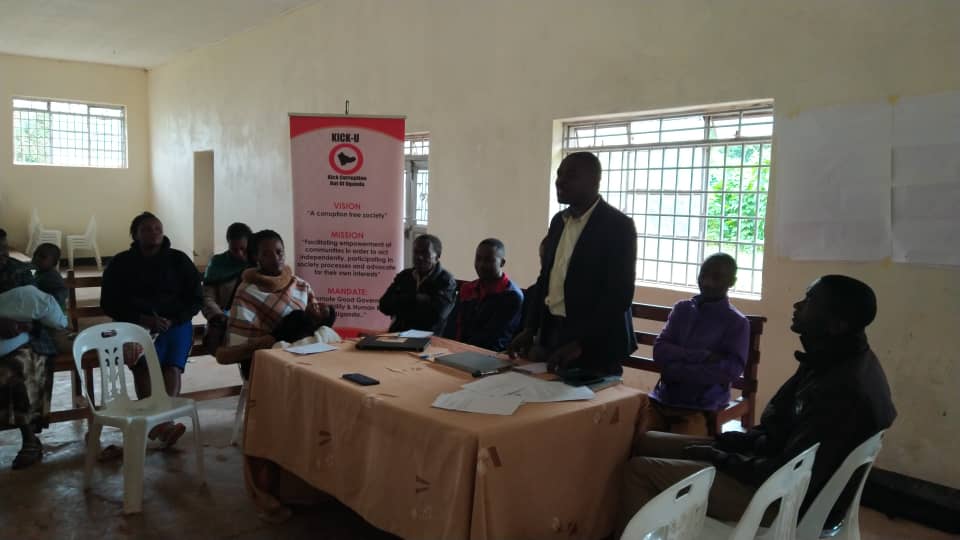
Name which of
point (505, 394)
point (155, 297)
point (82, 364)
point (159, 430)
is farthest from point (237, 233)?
point (505, 394)

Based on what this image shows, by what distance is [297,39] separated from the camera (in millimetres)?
7707

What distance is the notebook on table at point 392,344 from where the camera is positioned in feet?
9.29

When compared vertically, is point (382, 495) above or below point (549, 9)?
below

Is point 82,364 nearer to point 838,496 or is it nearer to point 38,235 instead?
point 838,496

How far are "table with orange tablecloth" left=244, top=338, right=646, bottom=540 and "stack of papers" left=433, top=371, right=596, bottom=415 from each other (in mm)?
36

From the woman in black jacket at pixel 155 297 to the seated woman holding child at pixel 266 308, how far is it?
0.35m

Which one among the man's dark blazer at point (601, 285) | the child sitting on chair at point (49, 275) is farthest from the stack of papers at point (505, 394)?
the child sitting on chair at point (49, 275)

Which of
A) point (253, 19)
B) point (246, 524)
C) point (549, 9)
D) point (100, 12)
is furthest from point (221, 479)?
point (100, 12)

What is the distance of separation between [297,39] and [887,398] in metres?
7.31

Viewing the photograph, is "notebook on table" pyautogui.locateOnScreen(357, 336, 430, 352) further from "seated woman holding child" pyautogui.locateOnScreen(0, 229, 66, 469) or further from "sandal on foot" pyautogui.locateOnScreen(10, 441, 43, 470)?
"sandal on foot" pyautogui.locateOnScreen(10, 441, 43, 470)

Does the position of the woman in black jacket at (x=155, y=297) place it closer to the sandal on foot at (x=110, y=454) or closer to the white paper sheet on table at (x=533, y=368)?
the sandal on foot at (x=110, y=454)

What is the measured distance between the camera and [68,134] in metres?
11.6

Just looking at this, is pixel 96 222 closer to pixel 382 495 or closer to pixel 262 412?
pixel 262 412

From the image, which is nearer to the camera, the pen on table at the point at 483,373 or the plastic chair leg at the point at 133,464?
the pen on table at the point at 483,373
